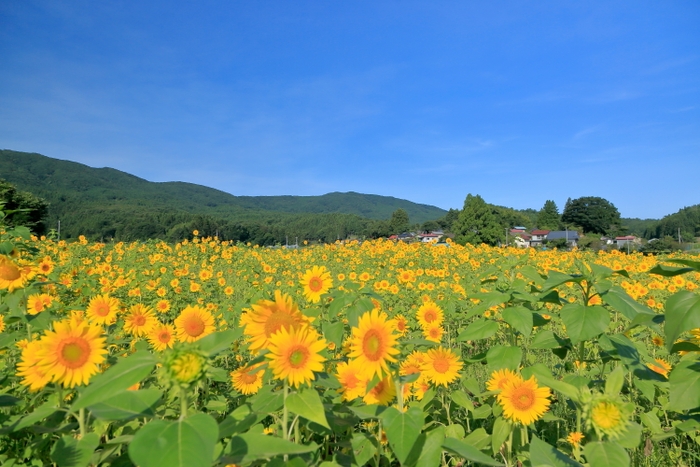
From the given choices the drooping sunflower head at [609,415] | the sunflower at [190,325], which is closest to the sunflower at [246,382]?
the sunflower at [190,325]

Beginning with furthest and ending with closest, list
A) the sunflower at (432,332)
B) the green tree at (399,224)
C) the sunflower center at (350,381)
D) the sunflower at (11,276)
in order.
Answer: the green tree at (399,224), the sunflower at (432,332), the sunflower at (11,276), the sunflower center at (350,381)

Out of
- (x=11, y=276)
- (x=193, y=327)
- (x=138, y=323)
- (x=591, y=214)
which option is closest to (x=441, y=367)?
(x=193, y=327)

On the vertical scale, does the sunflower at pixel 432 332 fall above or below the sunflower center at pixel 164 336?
below

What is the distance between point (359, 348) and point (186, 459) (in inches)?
22.7

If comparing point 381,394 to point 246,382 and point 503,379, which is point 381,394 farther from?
point 246,382

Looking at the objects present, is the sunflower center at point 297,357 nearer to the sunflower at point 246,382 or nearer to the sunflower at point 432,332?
the sunflower at point 246,382

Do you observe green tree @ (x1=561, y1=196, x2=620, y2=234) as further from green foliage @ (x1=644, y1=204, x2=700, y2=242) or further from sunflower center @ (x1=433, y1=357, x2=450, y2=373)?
sunflower center @ (x1=433, y1=357, x2=450, y2=373)

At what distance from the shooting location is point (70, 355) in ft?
3.58

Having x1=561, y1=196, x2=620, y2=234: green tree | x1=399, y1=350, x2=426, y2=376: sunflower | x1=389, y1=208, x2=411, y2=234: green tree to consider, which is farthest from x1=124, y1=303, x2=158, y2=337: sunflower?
x1=561, y1=196, x2=620, y2=234: green tree

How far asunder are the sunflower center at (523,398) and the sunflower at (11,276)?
2.31 meters

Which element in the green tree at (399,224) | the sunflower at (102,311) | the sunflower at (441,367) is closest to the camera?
the sunflower at (441,367)

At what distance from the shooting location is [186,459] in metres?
0.62

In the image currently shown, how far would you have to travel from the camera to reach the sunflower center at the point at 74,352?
3.57 feet

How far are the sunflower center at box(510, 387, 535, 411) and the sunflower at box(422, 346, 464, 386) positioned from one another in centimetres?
28
